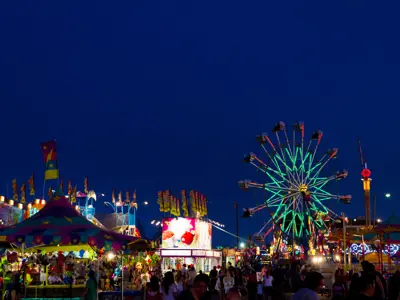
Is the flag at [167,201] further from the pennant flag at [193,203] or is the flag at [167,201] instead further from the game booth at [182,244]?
the game booth at [182,244]

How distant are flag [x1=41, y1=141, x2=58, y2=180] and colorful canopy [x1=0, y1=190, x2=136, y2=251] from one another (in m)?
3.83

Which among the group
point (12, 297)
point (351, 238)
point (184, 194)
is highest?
point (184, 194)

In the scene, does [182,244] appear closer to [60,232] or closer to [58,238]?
[60,232]

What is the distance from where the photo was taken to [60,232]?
1834 centimetres

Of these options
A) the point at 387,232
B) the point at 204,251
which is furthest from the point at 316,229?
the point at 387,232

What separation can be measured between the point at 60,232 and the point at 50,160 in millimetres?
6394

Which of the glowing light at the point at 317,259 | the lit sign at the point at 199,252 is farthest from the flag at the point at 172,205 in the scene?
the glowing light at the point at 317,259

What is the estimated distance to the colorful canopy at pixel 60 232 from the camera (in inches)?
718

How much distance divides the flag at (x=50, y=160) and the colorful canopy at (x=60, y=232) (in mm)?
3826

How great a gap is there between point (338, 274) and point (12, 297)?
39.8 ft

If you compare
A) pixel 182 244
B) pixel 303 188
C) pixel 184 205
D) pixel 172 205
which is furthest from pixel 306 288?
pixel 184 205

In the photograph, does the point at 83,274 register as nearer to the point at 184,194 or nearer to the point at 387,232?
the point at 387,232

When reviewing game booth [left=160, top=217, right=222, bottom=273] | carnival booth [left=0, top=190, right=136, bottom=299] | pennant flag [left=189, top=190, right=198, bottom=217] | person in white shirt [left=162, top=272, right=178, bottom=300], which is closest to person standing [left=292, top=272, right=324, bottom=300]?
person in white shirt [left=162, top=272, right=178, bottom=300]

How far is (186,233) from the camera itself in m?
49.3
